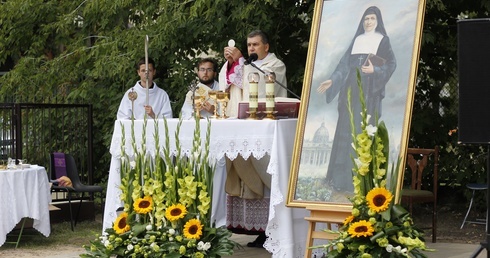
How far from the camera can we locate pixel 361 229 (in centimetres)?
729

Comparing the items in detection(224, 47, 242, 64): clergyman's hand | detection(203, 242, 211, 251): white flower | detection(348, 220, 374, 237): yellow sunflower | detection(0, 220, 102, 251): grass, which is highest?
detection(224, 47, 242, 64): clergyman's hand

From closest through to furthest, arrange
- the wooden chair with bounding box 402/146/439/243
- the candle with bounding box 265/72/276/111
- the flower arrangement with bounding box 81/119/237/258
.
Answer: the flower arrangement with bounding box 81/119/237/258 < the candle with bounding box 265/72/276/111 < the wooden chair with bounding box 402/146/439/243

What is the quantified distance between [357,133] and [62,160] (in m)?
6.11

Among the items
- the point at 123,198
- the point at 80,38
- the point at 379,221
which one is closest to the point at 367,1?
the point at 379,221

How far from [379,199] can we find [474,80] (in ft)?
3.33

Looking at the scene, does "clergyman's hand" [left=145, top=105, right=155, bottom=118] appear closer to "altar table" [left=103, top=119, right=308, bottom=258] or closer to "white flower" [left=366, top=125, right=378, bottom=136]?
"altar table" [left=103, top=119, right=308, bottom=258]

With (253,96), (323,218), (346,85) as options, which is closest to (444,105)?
(253,96)

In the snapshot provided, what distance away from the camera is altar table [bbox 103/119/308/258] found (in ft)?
27.4

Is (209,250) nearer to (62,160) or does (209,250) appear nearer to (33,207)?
(33,207)

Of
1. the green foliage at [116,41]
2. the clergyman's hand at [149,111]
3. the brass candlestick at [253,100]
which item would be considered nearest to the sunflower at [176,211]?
the brass candlestick at [253,100]

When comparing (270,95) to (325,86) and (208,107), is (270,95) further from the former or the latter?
(208,107)

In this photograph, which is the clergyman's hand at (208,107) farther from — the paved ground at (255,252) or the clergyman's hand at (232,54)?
the paved ground at (255,252)

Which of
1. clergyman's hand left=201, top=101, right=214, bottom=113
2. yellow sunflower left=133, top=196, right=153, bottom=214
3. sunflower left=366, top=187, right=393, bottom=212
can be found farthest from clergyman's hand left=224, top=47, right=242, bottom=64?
sunflower left=366, top=187, right=393, bottom=212

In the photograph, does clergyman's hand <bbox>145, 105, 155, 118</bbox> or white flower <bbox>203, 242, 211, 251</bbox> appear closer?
white flower <bbox>203, 242, 211, 251</bbox>
